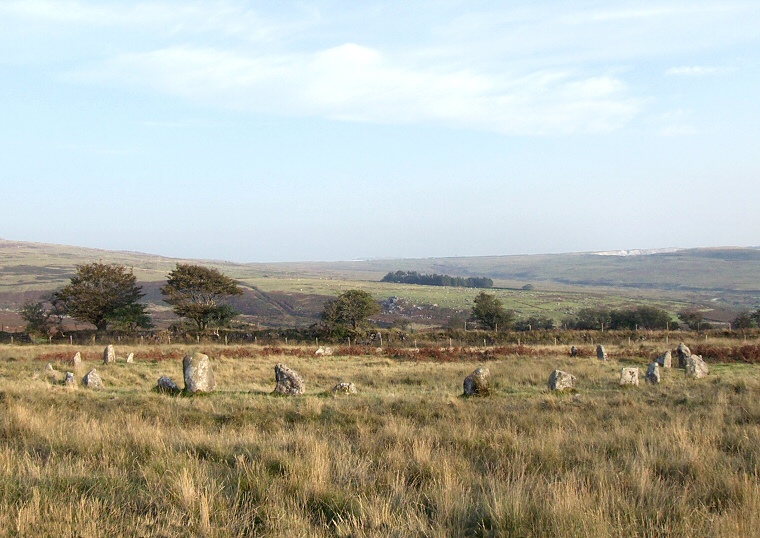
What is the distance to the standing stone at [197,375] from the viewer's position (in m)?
15.3

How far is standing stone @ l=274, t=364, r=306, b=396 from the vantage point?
15.6m

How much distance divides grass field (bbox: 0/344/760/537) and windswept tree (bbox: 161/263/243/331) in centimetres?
3571

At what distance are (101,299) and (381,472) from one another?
46.1m

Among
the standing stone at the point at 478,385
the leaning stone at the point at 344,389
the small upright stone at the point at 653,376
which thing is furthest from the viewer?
the small upright stone at the point at 653,376

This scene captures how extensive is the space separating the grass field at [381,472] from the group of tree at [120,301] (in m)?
35.7

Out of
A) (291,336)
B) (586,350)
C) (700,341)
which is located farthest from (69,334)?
(700,341)

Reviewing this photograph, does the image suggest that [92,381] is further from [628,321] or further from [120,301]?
[628,321]

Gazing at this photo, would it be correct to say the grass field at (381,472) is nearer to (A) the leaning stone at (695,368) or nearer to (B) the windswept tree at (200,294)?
(A) the leaning stone at (695,368)

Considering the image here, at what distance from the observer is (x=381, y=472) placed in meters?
5.43

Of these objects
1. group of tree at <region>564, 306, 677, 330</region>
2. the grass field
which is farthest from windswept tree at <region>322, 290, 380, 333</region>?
the grass field

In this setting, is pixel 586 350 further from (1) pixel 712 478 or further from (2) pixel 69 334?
(2) pixel 69 334

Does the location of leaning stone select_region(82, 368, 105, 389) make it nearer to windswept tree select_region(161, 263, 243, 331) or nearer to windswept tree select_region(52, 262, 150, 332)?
windswept tree select_region(161, 263, 243, 331)

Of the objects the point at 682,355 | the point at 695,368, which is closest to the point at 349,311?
the point at 682,355

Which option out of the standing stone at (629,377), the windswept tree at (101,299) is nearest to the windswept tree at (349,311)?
the windswept tree at (101,299)
